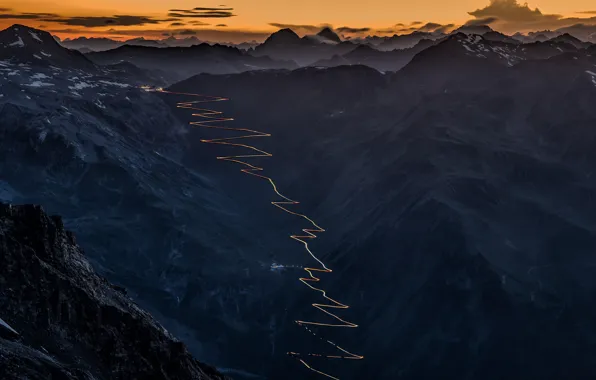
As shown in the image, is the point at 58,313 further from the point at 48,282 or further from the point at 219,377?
the point at 219,377

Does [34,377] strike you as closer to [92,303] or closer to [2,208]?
[92,303]

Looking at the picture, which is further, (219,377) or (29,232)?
(219,377)

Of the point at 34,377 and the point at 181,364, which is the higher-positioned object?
the point at 34,377

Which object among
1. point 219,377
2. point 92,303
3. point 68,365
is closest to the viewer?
point 68,365

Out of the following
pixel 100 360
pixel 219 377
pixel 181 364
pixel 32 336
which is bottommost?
pixel 219 377

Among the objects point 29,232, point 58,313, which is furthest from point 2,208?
point 58,313

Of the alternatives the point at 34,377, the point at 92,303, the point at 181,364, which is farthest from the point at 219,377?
the point at 34,377

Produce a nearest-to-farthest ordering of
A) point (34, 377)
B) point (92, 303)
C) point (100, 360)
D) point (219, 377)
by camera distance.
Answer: point (34, 377), point (100, 360), point (92, 303), point (219, 377)
